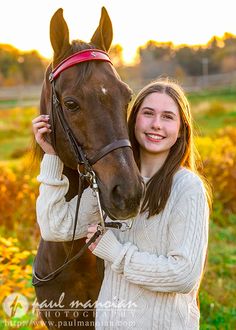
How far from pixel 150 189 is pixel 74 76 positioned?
2.09ft

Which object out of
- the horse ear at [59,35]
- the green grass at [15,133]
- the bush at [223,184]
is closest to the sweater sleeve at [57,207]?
the horse ear at [59,35]

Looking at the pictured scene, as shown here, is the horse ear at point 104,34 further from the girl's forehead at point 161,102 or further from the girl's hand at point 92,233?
the girl's hand at point 92,233

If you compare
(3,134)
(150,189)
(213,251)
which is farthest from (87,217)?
(3,134)

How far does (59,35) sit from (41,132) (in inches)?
19.2

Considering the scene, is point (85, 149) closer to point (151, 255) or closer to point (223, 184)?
point (151, 255)

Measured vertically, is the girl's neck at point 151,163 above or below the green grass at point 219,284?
above

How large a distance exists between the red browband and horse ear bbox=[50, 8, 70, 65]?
93mm

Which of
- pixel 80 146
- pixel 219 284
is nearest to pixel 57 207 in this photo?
pixel 80 146

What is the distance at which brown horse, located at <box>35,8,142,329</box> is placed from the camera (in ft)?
7.52

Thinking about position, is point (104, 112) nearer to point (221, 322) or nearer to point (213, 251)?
point (221, 322)

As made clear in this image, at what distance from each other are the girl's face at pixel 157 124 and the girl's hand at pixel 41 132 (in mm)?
442

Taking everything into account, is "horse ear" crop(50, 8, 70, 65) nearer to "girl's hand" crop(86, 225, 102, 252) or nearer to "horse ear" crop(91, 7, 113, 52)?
"horse ear" crop(91, 7, 113, 52)

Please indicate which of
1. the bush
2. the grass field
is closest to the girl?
the grass field

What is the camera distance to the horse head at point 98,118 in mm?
2260
